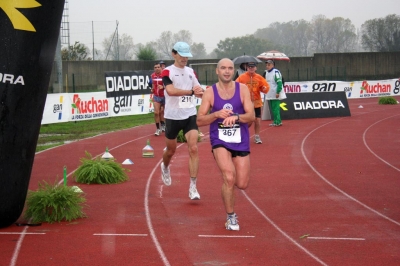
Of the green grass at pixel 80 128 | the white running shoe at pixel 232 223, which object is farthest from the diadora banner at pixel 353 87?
the white running shoe at pixel 232 223

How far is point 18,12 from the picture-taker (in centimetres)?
736

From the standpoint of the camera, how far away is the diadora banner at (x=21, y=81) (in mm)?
7398

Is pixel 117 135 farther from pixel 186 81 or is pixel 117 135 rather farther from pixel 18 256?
pixel 18 256

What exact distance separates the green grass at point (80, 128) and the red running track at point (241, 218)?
3032mm

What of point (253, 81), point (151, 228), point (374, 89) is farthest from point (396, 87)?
point (151, 228)

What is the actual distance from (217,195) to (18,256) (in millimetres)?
4111

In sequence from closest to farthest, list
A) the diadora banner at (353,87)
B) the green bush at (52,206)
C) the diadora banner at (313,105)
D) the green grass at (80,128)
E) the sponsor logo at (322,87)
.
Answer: the green bush at (52,206), the green grass at (80,128), the diadora banner at (313,105), the diadora banner at (353,87), the sponsor logo at (322,87)

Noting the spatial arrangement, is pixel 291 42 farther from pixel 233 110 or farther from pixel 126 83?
pixel 233 110

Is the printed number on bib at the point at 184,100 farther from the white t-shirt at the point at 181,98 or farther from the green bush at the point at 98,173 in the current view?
the green bush at the point at 98,173

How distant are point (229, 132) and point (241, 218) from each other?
4.77ft

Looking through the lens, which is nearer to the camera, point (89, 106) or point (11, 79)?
point (11, 79)

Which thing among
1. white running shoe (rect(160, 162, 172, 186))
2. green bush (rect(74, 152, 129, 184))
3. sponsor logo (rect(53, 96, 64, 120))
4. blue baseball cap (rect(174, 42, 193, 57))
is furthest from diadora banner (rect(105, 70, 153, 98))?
blue baseball cap (rect(174, 42, 193, 57))

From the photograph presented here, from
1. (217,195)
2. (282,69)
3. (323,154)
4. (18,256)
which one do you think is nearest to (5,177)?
(18,256)

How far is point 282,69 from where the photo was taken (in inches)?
2073
